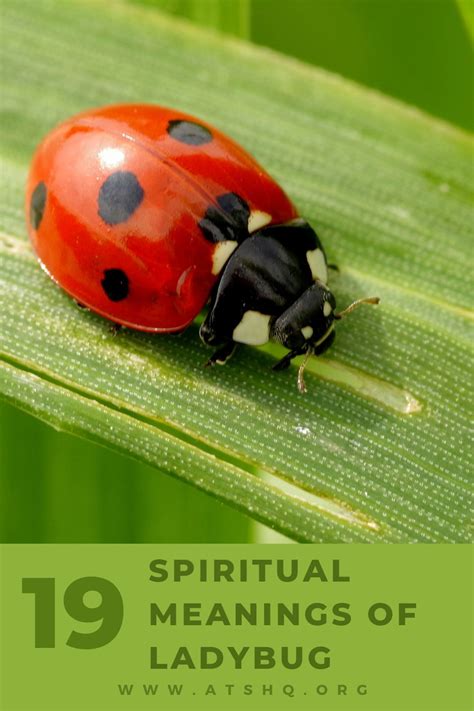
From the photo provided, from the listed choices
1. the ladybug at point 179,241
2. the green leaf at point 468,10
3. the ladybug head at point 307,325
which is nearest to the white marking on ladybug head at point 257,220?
the ladybug at point 179,241

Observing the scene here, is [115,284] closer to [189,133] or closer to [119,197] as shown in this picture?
[119,197]

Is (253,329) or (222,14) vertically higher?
(222,14)

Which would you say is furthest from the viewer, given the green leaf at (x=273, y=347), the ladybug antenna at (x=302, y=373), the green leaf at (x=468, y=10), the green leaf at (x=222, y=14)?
the green leaf at (x=222, y=14)

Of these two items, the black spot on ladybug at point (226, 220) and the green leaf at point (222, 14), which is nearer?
the black spot on ladybug at point (226, 220)

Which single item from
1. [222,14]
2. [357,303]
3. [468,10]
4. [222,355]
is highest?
[468,10]

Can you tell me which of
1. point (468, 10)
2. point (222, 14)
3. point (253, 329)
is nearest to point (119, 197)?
point (253, 329)

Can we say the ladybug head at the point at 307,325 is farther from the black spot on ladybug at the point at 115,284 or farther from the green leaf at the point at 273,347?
the black spot on ladybug at the point at 115,284

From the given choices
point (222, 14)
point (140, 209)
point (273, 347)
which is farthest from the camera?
point (222, 14)
